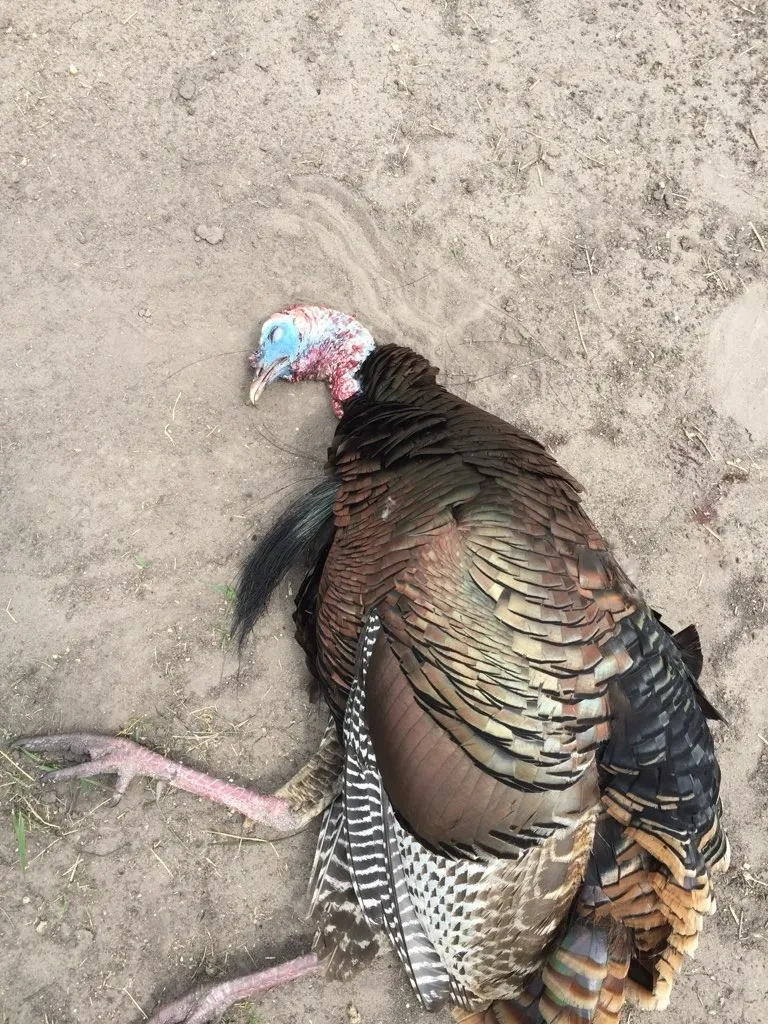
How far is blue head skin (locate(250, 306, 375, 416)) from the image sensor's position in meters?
2.55

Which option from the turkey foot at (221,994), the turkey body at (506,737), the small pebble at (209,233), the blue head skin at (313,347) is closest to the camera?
the turkey body at (506,737)

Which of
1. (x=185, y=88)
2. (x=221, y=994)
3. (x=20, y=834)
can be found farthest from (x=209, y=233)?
(x=221, y=994)

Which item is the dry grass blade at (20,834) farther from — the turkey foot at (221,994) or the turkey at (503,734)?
the turkey at (503,734)

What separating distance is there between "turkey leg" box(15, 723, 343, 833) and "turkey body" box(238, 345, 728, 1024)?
0.29 meters

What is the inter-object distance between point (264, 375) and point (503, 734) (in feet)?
4.90

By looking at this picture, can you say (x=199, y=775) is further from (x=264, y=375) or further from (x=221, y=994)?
(x=264, y=375)

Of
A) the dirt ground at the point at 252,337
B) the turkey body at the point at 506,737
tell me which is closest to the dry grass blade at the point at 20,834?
the dirt ground at the point at 252,337

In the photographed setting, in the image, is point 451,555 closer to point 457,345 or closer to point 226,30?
point 457,345

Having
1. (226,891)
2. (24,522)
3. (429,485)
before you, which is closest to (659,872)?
(429,485)

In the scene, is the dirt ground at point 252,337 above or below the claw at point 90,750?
above

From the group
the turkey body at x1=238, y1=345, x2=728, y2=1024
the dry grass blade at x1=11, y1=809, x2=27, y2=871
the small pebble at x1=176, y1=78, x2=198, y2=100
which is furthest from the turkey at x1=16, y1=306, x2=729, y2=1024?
the small pebble at x1=176, y1=78, x2=198, y2=100

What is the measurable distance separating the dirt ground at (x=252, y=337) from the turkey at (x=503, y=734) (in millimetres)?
555

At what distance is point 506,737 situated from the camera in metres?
1.88

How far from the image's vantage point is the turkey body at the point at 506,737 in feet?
6.27
